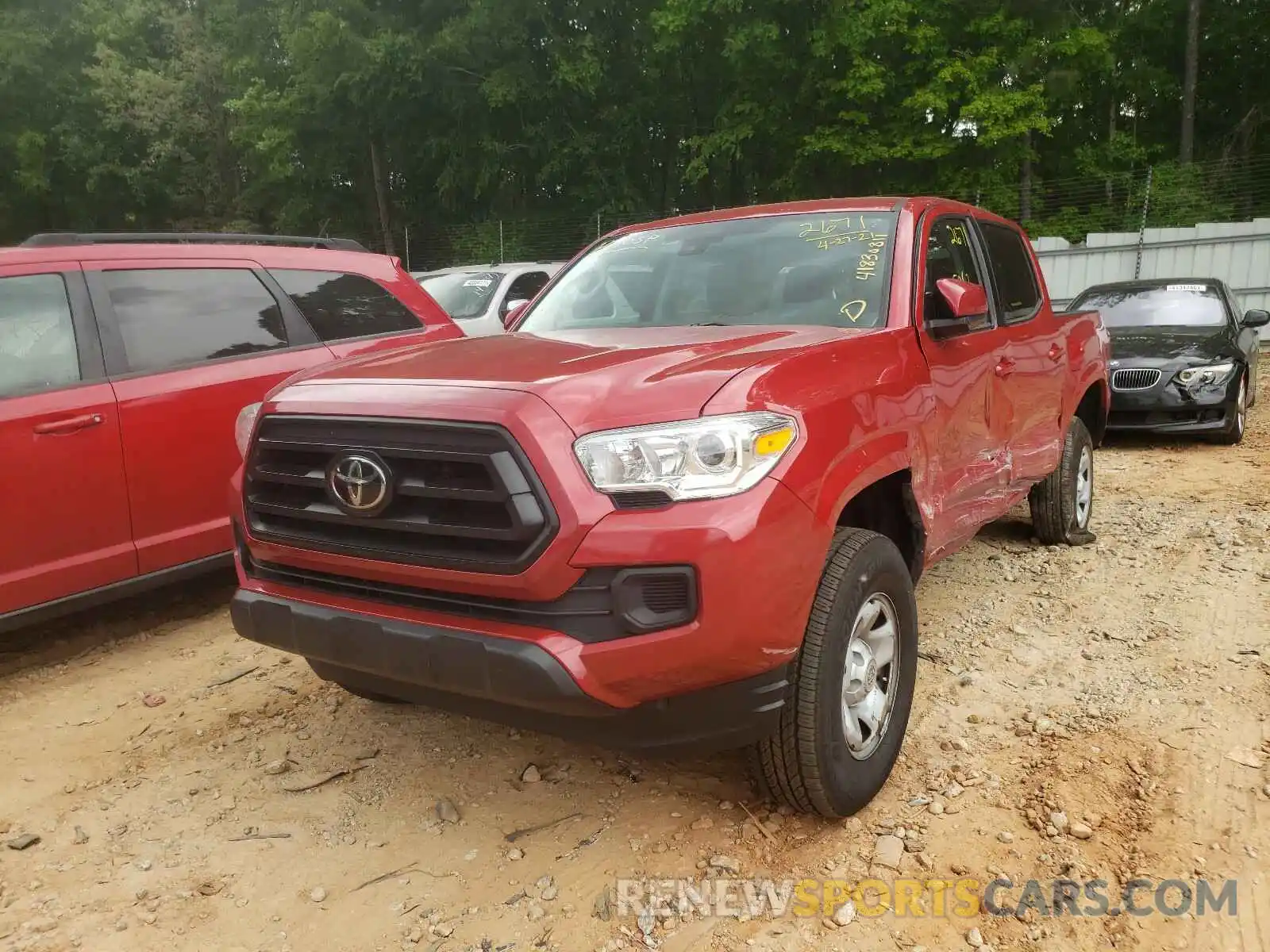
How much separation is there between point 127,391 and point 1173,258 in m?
18.0

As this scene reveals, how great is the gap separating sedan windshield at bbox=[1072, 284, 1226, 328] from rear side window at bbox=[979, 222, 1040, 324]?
16.2 feet

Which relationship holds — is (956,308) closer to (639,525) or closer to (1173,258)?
(639,525)

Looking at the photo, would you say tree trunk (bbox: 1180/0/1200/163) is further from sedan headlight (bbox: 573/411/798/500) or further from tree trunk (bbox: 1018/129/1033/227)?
sedan headlight (bbox: 573/411/798/500)

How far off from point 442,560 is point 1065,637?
A: 290cm

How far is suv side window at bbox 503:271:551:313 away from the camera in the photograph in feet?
30.7

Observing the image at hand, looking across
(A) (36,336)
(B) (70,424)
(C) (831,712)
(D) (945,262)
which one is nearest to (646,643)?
(C) (831,712)

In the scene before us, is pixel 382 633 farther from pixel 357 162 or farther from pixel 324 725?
pixel 357 162

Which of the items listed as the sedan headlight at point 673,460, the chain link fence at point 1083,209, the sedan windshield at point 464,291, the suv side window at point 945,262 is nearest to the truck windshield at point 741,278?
the suv side window at point 945,262


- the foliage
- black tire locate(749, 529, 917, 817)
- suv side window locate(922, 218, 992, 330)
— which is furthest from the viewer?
the foliage

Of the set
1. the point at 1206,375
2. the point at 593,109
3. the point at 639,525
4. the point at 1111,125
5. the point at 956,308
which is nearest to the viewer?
the point at 639,525

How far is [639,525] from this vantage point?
2.12 metres

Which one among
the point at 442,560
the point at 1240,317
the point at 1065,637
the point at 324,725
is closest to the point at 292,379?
the point at 442,560

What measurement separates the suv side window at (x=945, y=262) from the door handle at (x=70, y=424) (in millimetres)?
3330

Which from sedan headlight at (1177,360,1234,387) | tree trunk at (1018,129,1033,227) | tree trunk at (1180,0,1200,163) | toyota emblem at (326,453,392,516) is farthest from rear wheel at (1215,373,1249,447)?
tree trunk at (1180,0,1200,163)
